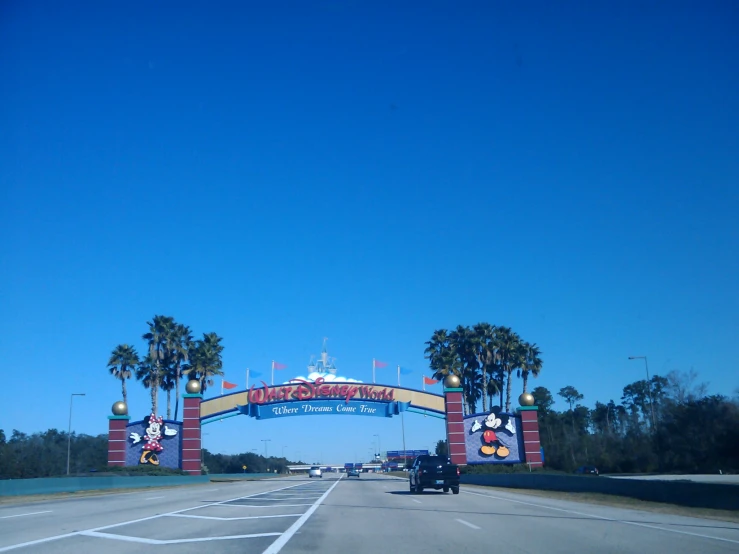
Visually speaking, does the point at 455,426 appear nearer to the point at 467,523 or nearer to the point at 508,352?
the point at 508,352

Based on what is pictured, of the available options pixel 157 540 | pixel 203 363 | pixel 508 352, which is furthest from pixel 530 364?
pixel 157 540

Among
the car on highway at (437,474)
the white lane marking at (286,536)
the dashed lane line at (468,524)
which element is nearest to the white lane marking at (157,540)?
the white lane marking at (286,536)

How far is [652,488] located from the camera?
83.0ft

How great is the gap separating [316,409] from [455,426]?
13932 millimetres

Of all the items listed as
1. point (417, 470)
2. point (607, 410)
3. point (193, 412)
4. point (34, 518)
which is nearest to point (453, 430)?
point (193, 412)

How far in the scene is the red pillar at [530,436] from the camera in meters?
61.4

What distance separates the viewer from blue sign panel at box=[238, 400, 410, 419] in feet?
218

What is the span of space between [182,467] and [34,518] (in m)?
43.9

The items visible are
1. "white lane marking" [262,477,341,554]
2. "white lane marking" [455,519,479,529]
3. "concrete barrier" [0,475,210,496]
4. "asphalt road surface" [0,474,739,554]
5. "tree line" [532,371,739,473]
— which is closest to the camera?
"white lane marking" [262,477,341,554]

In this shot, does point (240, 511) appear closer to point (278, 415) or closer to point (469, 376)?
point (278, 415)

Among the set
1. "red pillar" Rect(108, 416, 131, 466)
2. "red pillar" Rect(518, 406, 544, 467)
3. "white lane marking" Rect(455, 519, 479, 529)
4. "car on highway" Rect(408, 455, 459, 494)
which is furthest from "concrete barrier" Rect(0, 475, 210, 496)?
"red pillar" Rect(518, 406, 544, 467)

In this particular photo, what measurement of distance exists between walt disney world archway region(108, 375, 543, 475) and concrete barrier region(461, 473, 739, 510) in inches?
833

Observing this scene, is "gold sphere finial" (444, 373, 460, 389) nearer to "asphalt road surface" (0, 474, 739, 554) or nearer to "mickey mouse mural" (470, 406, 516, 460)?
"mickey mouse mural" (470, 406, 516, 460)

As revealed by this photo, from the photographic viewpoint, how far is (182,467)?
6284 centimetres
